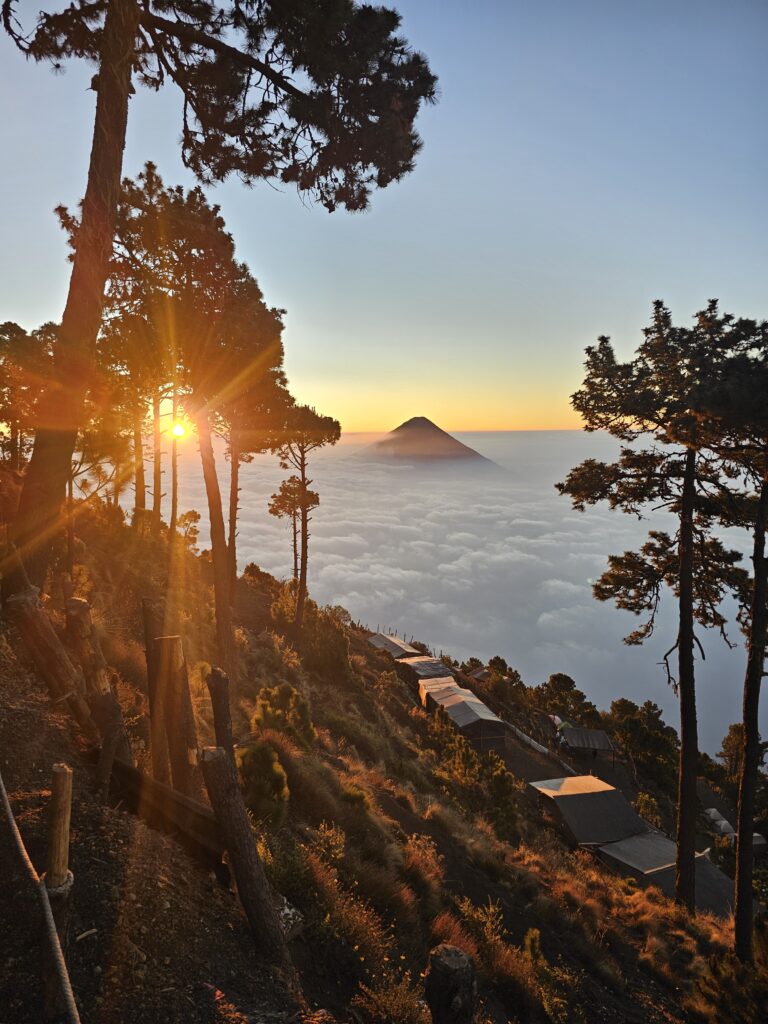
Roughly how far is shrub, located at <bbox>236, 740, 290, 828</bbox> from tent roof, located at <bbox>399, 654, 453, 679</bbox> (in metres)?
30.6

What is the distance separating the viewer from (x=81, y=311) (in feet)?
22.2

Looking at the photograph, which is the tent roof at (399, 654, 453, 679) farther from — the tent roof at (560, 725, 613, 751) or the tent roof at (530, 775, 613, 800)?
the tent roof at (530, 775, 613, 800)

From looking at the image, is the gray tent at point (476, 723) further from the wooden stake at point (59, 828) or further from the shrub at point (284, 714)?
the wooden stake at point (59, 828)

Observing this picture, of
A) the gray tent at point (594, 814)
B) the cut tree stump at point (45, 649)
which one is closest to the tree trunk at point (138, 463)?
the cut tree stump at point (45, 649)

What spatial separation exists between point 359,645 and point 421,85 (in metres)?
37.0

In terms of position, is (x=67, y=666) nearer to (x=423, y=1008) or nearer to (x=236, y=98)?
(x=423, y=1008)

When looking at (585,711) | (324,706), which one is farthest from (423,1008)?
(585,711)

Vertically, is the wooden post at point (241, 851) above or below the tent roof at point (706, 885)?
above

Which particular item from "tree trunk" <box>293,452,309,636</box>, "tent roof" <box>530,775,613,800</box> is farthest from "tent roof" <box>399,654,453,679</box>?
"tree trunk" <box>293,452,309,636</box>

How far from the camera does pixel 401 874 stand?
27.9 ft

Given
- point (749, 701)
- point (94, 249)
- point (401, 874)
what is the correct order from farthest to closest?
point (749, 701) → point (401, 874) → point (94, 249)

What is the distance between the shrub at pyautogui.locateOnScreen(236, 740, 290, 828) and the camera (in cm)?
710

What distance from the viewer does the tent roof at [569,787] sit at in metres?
23.2

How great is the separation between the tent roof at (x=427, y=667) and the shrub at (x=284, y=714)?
83.1 feet
